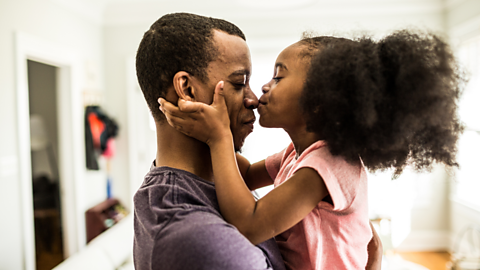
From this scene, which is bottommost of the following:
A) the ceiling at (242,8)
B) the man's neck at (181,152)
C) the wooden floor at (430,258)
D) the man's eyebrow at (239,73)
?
the wooden floor at (430,258)

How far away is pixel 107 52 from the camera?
13.7ft

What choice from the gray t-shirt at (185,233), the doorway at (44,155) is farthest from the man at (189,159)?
the doorway at (44,155)

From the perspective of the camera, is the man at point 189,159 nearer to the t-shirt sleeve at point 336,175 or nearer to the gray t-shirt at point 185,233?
the gray t-shirt at point 185,233

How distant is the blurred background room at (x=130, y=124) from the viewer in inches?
132

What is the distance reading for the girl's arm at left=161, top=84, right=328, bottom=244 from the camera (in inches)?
29.0

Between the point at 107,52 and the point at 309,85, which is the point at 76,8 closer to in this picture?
the point at 107,52

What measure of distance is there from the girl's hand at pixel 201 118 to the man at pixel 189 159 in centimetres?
3

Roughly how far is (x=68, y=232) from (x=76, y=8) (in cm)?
257

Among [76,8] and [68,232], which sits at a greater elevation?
[76,8]

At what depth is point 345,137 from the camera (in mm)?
776

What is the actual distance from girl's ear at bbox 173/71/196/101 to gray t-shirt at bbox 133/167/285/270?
20 cm

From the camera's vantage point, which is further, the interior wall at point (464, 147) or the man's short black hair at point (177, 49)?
the interior wall at point (464, 147)

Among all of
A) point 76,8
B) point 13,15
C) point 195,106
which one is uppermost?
point 76,8

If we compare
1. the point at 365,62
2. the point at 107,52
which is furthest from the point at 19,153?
the point at 365,62
